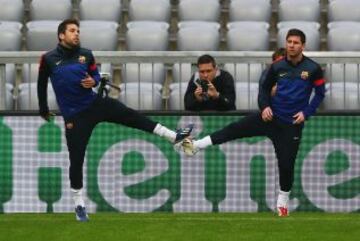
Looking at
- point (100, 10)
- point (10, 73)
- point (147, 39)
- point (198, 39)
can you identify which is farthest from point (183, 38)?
point (10, 73)

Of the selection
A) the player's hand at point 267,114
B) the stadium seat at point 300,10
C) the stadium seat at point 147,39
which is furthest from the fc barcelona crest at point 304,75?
the stadium seat at point 300,10

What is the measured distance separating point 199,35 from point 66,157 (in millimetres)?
3321

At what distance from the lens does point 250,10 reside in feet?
69.8

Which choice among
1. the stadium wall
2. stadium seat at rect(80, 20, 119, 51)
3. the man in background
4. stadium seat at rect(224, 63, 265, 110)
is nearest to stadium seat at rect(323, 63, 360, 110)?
the stadium wall

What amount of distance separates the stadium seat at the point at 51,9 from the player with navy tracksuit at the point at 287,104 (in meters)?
6.06

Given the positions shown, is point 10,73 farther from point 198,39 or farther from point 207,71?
point 207,71

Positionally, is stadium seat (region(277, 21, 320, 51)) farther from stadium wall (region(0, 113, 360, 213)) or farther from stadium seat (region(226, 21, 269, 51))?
stadium wall (region(0, 113, 360, 213))

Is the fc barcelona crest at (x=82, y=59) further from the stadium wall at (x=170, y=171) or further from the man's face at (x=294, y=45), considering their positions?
the stadium wall at (x=170, y=171)

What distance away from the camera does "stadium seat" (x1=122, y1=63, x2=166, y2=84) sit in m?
18.4

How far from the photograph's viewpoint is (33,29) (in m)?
20.5

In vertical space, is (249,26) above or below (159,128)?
above

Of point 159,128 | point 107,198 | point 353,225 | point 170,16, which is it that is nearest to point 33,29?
point 170,16

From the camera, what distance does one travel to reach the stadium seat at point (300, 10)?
69.7 feet

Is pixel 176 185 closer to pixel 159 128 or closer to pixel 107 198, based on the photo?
pixel 107 198
